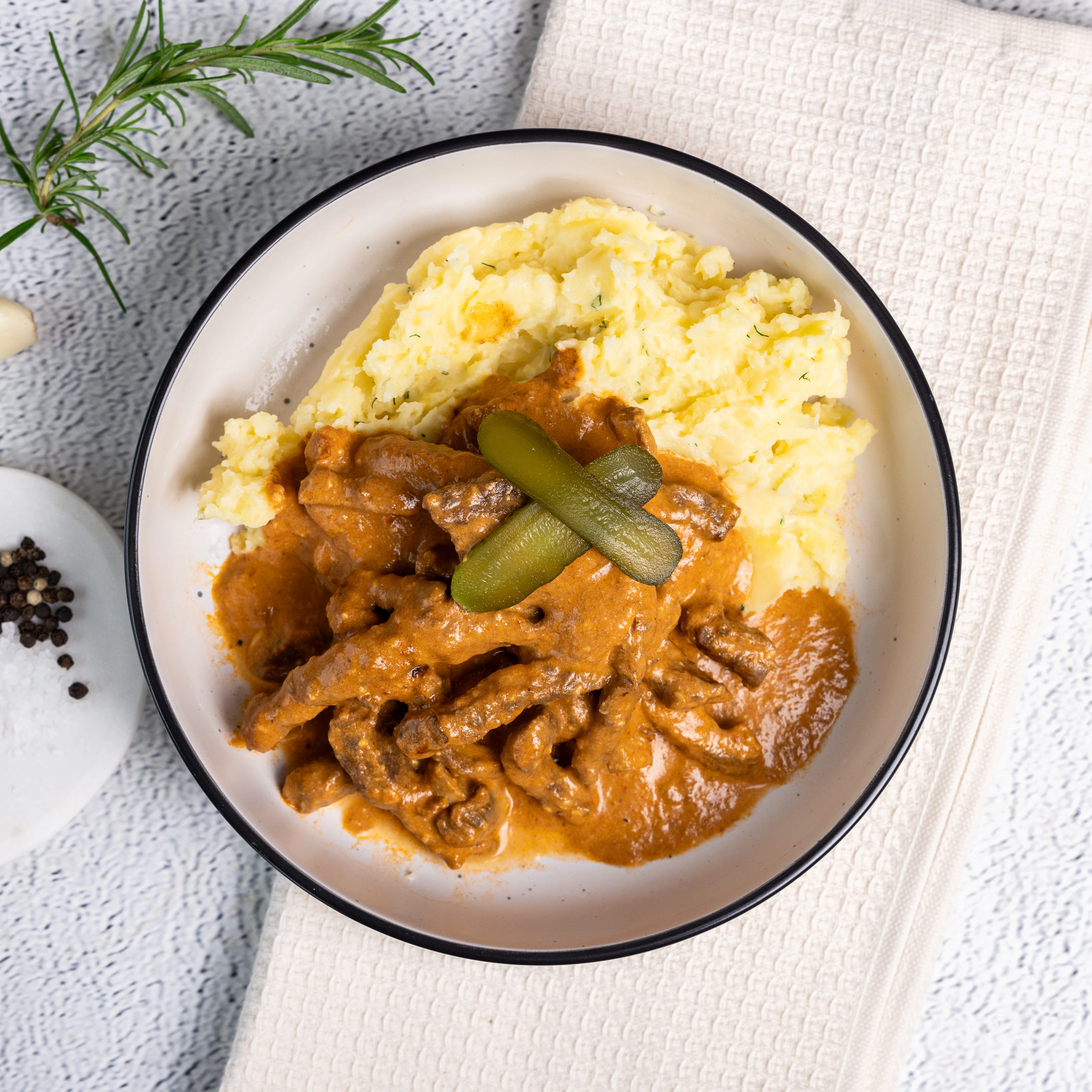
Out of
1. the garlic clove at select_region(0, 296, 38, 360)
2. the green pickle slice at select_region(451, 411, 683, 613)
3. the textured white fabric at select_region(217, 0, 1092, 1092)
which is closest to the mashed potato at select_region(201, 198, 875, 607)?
the green pickle slice at select_region(451, 411, 683, 613)

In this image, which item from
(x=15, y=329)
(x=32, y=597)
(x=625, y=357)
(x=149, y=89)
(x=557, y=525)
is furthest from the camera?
(x=32, y=597)

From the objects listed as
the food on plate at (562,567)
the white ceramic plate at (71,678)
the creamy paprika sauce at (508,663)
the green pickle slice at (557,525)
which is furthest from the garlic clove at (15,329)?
the green pickle slice at (557,525)

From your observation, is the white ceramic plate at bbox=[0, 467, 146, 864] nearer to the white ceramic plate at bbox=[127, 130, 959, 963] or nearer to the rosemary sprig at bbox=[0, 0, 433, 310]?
the white ceramic plate at bbox=[127, 130, 959, 963]

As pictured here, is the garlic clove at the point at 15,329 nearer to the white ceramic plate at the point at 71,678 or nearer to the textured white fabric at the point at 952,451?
the white ceramic plate at the point at 71,678

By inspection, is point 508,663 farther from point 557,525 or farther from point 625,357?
point 625,357

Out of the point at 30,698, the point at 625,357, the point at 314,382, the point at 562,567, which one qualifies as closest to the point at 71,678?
the point at 30,698

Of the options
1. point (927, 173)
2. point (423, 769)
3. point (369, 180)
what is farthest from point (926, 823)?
point (369, 180)
